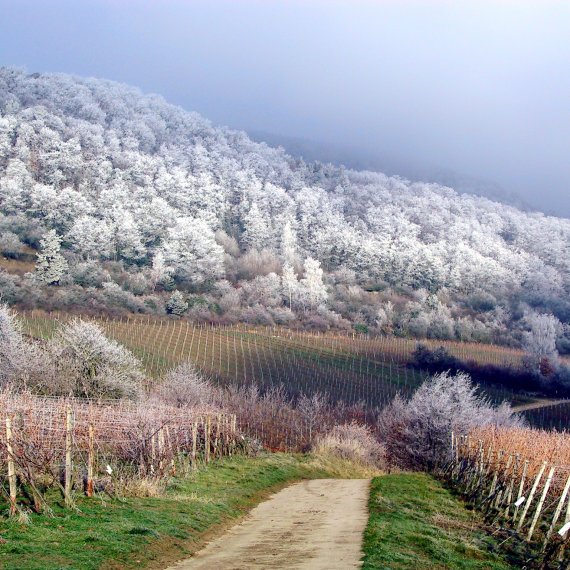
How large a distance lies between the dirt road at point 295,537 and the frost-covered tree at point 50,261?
251ft

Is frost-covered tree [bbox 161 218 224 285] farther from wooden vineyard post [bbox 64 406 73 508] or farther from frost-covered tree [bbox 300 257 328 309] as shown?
wooden vineyard post [bbox 64 406 73 508]

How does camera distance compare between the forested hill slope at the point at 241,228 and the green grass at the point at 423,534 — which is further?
the forested hill slope at the point at 241,228

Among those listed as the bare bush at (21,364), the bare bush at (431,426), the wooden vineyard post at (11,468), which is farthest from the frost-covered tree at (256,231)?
the wooden vineyard post at (11,468)

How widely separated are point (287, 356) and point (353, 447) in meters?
39.8

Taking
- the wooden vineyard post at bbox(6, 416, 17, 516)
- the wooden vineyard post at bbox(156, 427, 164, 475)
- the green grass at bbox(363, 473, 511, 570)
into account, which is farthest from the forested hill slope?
the wooden vineyard post at bbox(6, 416, 17, 516)

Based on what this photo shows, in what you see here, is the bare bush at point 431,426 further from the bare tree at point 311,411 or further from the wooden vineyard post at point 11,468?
the wooden vineyard post at point 11,468

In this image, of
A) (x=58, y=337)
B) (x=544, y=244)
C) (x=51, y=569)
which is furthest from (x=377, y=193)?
(x=51, y=569)

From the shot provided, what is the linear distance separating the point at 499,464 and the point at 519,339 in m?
91.4

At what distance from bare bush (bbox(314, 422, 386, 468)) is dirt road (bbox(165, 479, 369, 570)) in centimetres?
1497

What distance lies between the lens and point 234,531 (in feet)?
50.9

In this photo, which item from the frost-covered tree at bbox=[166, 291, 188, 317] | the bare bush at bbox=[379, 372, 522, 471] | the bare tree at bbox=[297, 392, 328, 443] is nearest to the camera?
the bare bush at bbox=[379, 372, 522, 471]

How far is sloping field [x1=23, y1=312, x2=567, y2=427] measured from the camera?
66.4 metres

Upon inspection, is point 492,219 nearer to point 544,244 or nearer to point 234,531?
point 544,244

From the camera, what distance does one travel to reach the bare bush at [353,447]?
124 ft
